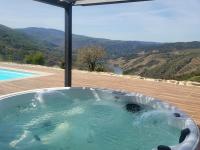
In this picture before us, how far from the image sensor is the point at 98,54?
384 inches

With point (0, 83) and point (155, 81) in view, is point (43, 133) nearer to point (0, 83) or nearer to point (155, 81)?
point (0, 83)

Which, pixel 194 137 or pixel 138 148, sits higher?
pixel 194 137

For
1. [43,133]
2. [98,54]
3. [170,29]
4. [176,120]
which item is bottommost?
[43,133]

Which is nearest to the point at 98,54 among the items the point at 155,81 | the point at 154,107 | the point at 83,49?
the point at 83,49

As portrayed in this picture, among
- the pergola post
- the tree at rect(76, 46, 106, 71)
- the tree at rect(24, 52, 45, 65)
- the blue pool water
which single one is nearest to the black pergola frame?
the pergola post

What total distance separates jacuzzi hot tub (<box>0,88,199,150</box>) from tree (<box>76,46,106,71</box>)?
17.8 ft

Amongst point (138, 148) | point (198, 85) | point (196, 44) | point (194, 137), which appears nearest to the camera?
point (194, 137)

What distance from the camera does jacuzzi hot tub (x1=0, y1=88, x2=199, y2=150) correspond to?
2949mm

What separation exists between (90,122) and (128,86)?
2.56 meters

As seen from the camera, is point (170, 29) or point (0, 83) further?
point (170, 29)

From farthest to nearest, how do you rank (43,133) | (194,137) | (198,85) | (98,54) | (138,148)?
(98,54) < (198,85) < (43,133) < (138,148) < (194,137)

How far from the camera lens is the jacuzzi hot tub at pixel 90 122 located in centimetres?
295

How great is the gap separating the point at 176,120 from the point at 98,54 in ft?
22.8

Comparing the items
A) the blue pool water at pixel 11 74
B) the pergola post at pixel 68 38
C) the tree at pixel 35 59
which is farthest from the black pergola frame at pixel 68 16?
the tree at pixel 35 59
